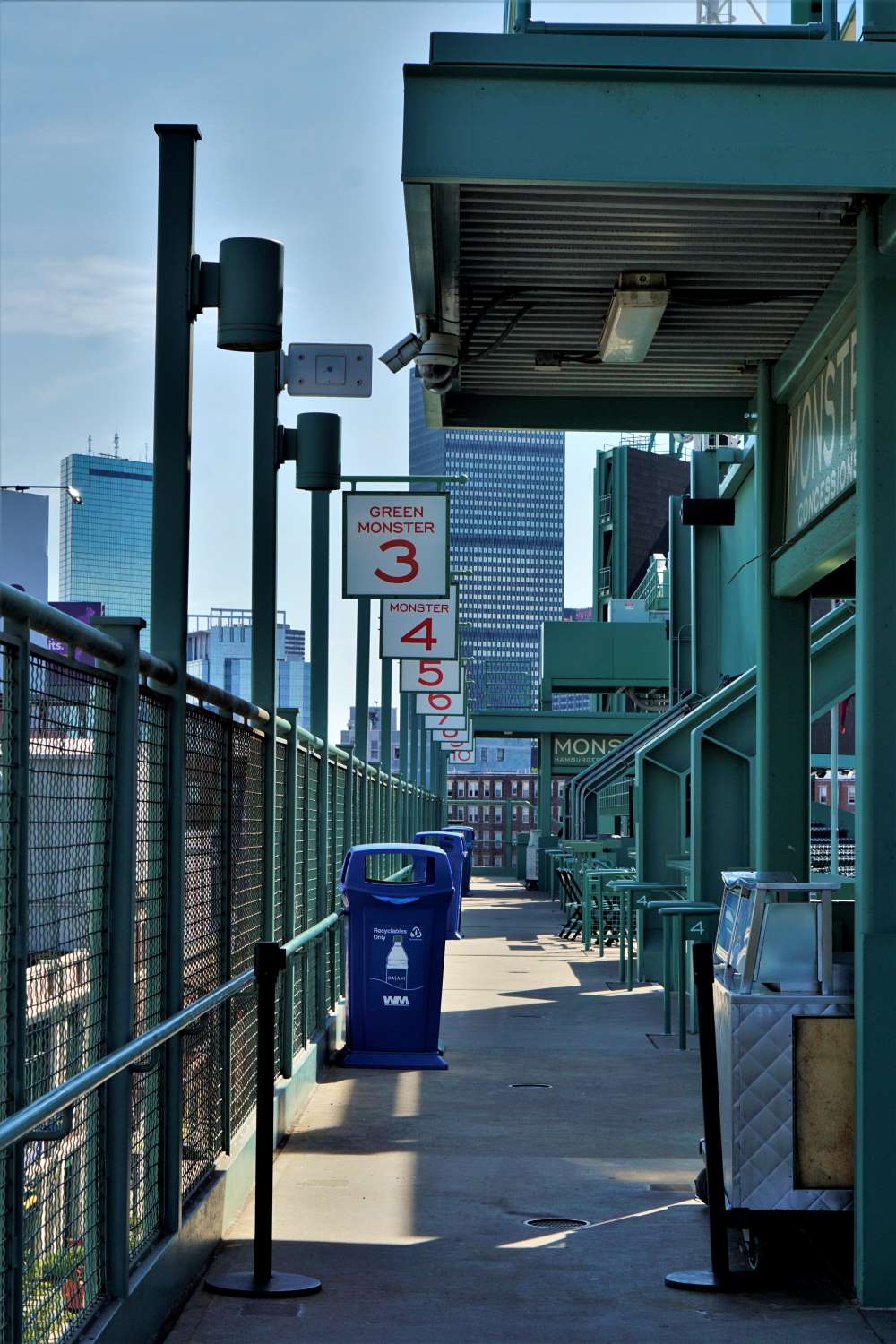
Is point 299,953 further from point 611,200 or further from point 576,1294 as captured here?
point 611,200

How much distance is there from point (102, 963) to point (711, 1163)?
8.57 ft

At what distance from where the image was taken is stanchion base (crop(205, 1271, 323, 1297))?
21.3ft

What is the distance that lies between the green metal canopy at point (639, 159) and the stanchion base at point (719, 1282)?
412 centimetres

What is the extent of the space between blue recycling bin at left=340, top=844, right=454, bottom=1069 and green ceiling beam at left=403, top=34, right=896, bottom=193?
6.73 meters

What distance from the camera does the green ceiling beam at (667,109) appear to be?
6.29m

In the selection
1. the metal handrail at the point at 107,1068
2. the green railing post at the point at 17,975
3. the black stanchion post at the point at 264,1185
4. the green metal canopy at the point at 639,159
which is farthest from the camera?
the black stanchion post at the point at 264,1185

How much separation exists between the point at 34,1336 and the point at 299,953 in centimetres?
682

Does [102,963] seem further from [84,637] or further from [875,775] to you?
[875,775]

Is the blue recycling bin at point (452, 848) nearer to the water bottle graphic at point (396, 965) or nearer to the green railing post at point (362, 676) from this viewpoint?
the green railing post at point (362, 676)

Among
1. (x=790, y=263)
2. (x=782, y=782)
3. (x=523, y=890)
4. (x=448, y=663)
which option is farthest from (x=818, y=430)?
(x=523, y=890)

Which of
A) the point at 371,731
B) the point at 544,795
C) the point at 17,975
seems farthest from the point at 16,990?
the point at 371,731

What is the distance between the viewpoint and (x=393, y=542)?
19031mm

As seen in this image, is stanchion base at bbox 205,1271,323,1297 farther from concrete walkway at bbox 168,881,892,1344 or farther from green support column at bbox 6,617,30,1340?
green support column at bbox 6,617,30,1340

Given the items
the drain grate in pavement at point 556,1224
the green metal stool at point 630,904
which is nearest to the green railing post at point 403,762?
the green metal stool at point 630,904
